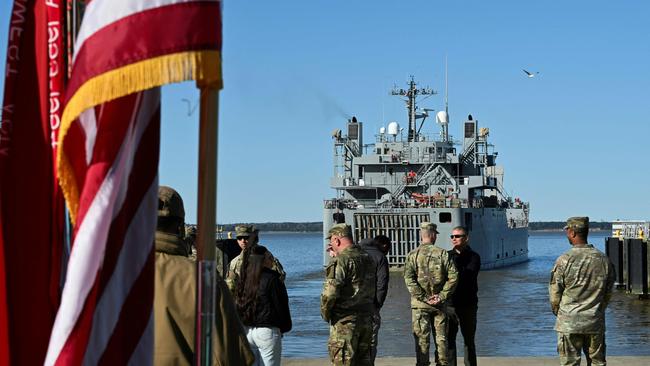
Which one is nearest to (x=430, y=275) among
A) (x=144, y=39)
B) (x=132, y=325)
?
(x=132, y=325)

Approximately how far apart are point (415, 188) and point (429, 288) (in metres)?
42.2

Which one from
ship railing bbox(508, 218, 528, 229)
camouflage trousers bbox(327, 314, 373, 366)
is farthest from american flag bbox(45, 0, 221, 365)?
ship railing bbox(508, 218, 528, 229)

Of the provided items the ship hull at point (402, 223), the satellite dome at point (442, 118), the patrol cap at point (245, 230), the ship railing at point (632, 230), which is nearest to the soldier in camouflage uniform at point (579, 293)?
the patrol cap at point (245, 230)

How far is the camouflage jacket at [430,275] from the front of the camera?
32.9 feet

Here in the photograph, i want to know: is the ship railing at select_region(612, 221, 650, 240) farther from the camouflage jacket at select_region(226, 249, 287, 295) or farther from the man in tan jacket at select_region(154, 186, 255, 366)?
the man in tan jacket at select_region(154, 186, 255, 366)

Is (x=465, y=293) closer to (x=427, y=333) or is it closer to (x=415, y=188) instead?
(x=427, y=333)

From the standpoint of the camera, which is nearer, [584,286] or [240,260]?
[240,260]

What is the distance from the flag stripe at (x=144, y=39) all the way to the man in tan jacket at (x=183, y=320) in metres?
1.19

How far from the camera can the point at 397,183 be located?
5269cm

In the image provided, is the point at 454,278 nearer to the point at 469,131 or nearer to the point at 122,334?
the point at 122,334

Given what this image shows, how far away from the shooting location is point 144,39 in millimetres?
3184

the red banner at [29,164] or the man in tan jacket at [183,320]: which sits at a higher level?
the red banner at [29,164]

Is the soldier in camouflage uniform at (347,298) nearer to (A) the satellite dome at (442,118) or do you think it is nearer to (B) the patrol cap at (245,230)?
(B) the patrol cap at (245,230)

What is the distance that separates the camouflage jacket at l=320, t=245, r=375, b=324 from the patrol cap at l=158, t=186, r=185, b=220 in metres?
4.03
